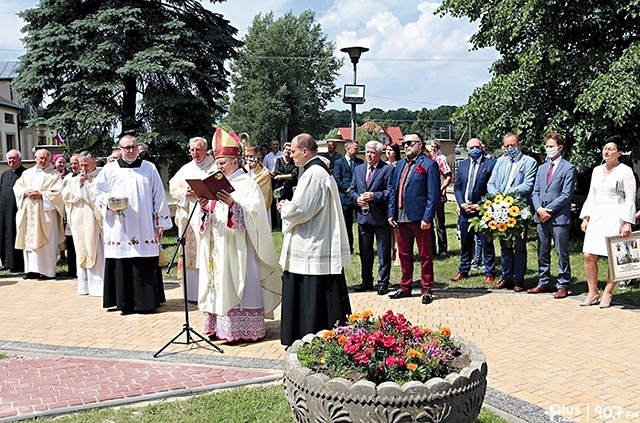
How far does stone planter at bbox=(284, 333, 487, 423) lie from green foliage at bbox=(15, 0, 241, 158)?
13.3 meters

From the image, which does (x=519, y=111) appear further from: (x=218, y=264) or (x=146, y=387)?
(x=146, y=387)

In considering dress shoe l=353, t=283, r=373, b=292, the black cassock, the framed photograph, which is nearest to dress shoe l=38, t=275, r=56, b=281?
the black cassock

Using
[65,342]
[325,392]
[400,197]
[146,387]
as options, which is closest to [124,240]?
[65,342]

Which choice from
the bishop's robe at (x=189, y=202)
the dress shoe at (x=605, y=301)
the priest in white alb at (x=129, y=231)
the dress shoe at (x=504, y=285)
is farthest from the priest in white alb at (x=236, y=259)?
the dress shoe at (x=605, y=301)

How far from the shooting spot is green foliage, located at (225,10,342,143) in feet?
183

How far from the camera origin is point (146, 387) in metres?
5.68

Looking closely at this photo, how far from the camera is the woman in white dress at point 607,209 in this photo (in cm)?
787

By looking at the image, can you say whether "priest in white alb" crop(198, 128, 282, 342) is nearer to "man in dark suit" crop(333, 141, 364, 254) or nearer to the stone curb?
the stone curb

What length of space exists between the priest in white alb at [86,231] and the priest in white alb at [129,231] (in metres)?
1.27

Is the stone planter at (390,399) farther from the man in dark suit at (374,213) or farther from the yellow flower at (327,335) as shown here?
the man in dark suit at (374,213)

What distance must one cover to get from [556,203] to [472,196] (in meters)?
1.62

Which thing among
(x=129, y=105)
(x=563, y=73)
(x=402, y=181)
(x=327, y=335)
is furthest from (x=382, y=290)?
(x=129, y=105)

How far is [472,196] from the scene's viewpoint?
33.0 feet

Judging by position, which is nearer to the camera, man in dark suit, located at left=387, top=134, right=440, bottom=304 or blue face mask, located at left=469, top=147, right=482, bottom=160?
man in dark suit, located at left=387, top=134, right=440, bottom=304
